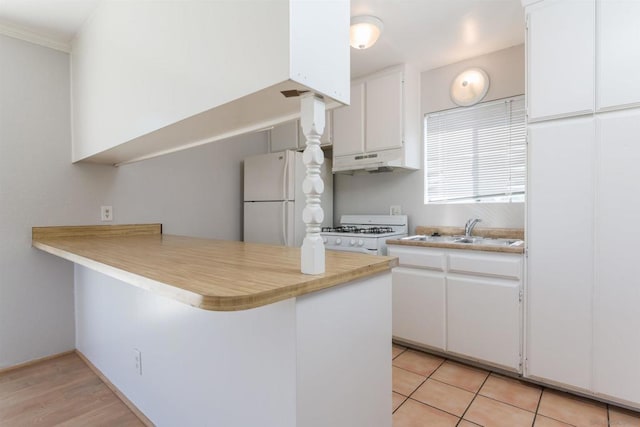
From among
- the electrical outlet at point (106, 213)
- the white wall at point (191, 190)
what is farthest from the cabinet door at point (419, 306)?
the electrical outlet at point (106, 213)

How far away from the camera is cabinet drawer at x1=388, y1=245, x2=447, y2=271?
2420mm

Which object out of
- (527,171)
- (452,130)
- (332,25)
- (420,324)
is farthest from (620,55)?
(420,324)

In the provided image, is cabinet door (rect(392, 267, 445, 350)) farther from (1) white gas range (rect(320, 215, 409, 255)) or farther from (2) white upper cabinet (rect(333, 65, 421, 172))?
(2) white upper cabinet (rect(333, 65, 421, 172))

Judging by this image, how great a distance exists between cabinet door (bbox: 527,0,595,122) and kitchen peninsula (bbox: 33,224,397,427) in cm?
152

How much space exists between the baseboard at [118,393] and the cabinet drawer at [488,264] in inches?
81.3

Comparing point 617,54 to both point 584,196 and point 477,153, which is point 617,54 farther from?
point 477,153

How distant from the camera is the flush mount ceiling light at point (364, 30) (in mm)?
2162

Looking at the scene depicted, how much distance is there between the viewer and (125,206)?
269 centimetres

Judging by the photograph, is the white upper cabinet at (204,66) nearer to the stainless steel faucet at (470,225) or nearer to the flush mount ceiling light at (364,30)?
the flush mount ceiling light at (364,30)

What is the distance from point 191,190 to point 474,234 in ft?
8.38

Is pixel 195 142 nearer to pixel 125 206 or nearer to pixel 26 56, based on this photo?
pixel 125 206

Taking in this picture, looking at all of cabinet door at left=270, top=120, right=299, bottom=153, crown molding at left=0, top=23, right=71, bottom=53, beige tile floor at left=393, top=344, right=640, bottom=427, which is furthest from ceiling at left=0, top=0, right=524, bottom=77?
beige tile floor at left=393, top=344, right=640, bottom=427

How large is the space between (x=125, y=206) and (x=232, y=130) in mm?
1684

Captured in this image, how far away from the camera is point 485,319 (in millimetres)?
2227
